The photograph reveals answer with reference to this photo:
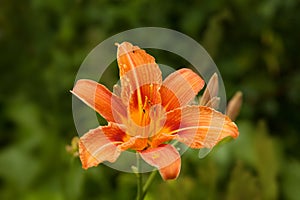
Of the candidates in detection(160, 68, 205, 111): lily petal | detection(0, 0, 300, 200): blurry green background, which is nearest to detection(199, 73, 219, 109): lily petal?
detection(160, 68, 205, 111): lily petal

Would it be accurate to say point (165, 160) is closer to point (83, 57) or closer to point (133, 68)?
point (133, 68)

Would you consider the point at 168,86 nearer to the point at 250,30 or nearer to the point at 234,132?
the point at 234,132

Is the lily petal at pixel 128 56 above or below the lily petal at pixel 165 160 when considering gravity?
above

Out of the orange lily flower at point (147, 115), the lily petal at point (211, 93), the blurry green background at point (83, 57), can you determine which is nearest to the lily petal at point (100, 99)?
the orange lily flower at point (147, 115)

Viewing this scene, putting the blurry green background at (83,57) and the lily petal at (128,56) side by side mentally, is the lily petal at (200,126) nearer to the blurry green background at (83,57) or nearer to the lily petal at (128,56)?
the lily petal at (128,56)

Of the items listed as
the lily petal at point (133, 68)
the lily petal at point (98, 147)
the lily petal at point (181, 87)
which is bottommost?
the lily petal at point (98, 147)

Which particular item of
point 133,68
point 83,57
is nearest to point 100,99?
point 133,68

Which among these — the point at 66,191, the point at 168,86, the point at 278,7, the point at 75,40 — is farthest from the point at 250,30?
the point at 168,86

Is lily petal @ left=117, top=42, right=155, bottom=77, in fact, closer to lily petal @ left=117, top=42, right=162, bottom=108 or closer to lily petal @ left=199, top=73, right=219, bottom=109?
lily petal @ left=117, top=42, right=162, bottom=108
